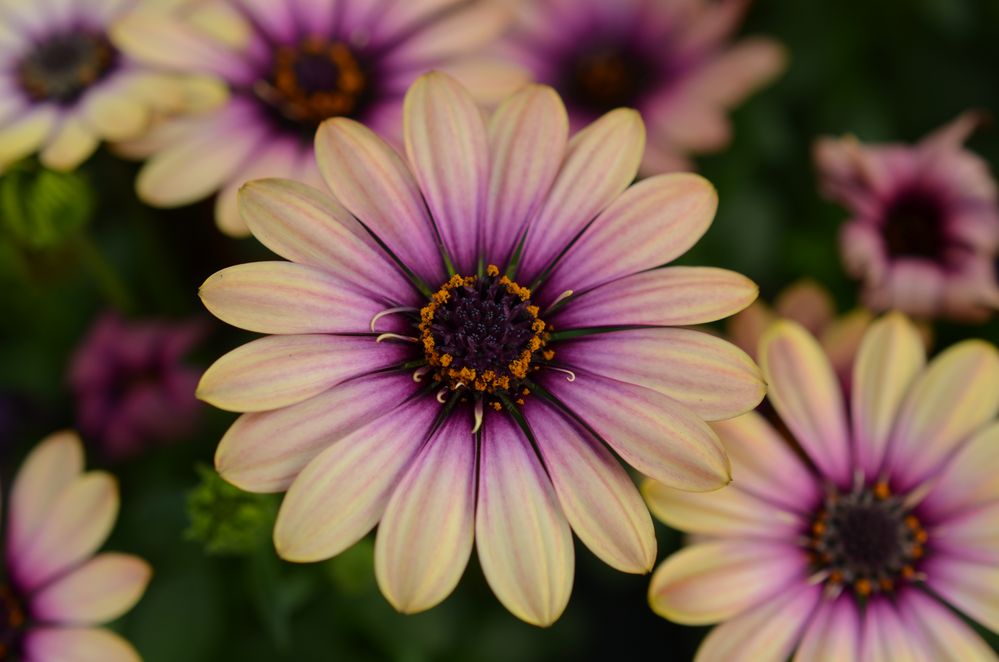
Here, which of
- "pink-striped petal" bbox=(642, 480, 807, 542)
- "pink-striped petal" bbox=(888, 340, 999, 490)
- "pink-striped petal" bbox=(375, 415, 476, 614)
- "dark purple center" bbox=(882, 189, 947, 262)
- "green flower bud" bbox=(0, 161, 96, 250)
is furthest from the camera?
"dark purple center" bbox=(882, 189, 947, 262)

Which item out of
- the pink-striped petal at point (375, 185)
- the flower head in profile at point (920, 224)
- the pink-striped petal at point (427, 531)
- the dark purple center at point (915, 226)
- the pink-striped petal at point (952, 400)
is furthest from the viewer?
the dark purple center at point (915, 226)

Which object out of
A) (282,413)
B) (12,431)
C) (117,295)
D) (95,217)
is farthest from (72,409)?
(282,413)

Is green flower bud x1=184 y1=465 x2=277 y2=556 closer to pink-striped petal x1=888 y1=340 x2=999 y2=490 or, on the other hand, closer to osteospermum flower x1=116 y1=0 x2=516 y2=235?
osteospermum flower x1=116 y1=0 x2=516 y2=235

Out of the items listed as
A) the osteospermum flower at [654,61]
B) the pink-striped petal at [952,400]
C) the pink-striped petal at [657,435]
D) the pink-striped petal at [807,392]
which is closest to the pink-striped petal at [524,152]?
the pink-striped petal at [657,435]

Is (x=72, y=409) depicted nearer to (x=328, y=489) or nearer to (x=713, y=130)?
(x=328, y=489)

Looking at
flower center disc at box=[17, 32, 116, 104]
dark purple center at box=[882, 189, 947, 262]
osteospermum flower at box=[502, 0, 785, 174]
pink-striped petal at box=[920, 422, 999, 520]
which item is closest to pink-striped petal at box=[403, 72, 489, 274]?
osteospermum flower at box=[502, 0, 785, 174]

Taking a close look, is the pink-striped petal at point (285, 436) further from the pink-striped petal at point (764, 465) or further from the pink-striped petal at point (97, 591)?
the pink-striped petal at point (764, 465)

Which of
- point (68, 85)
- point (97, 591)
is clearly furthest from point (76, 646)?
point (68, 85)
